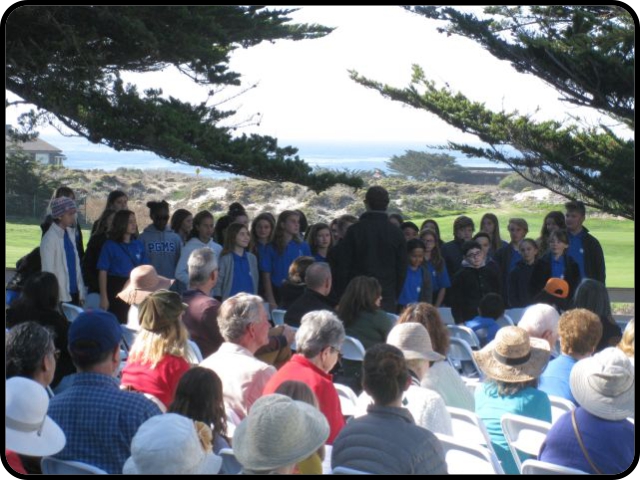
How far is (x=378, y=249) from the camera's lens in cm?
745

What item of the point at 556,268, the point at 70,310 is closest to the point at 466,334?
the point at 556,268

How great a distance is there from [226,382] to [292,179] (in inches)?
232

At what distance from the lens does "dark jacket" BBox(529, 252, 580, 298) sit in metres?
7.94

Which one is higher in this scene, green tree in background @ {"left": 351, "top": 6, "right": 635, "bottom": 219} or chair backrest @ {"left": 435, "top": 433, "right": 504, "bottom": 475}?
green tree in background @ {"left": 351, "top": 6, "right": 635, "bottom": 219}

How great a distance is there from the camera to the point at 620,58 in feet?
38.2

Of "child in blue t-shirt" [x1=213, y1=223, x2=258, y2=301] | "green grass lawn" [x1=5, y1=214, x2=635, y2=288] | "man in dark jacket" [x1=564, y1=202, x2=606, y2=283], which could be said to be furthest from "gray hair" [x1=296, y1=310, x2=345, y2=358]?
"green grass lawn" [x1=5, y1=214, x2=635, y2=288]

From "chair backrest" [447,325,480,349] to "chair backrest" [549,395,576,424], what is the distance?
187 cm

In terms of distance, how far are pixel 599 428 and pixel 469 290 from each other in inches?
169

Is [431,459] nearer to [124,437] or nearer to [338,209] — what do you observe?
[124,437]

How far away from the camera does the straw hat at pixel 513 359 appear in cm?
411

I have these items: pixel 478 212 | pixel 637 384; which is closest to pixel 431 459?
pixel 637 384

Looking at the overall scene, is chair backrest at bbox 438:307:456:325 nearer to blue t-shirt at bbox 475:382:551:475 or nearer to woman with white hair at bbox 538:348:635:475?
blue t-shirt at bbox 475:382:551:475

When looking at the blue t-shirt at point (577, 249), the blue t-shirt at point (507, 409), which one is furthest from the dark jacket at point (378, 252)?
the blue t-shirt at point (507, 409)

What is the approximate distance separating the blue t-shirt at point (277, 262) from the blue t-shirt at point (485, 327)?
6.97 feet
